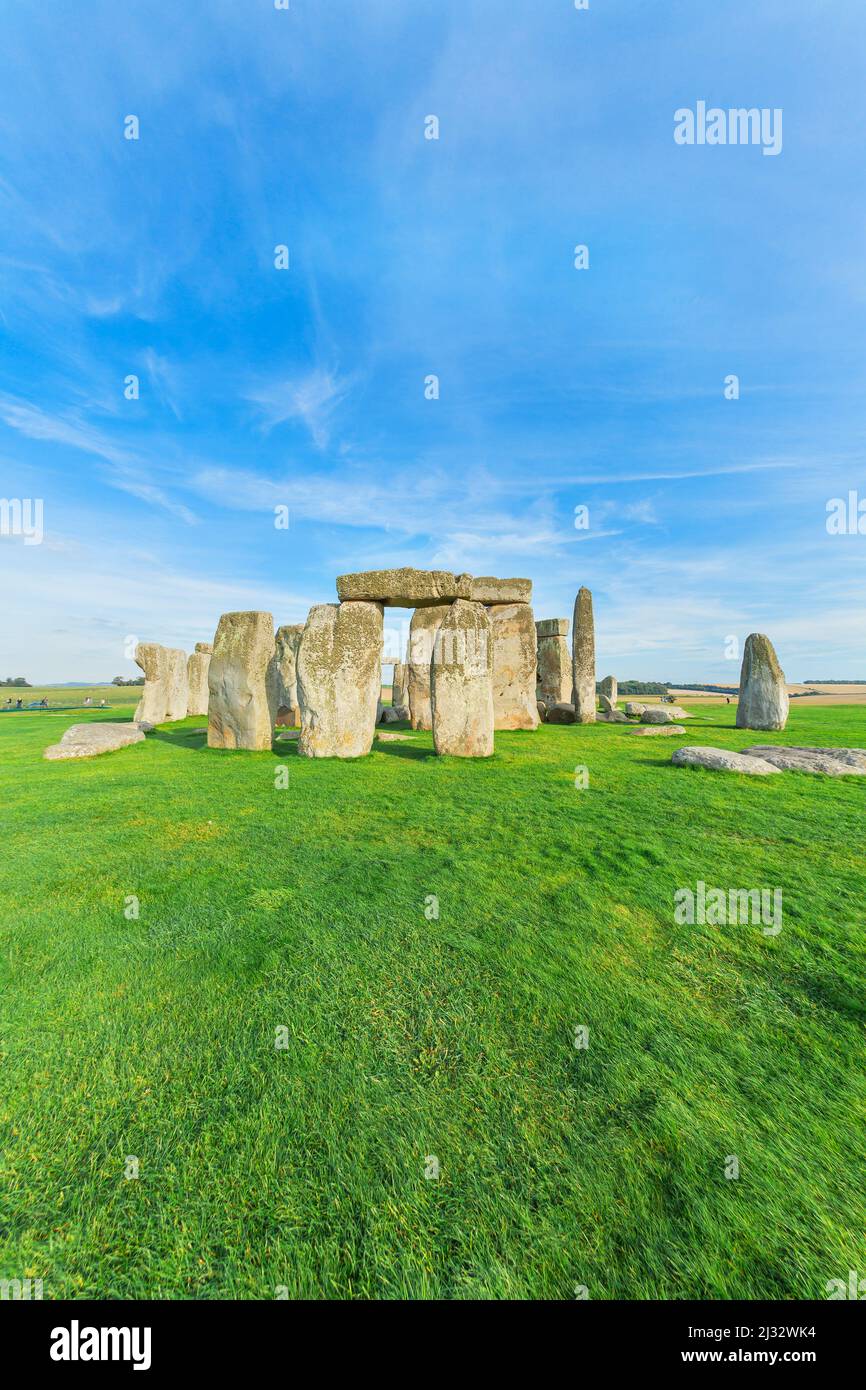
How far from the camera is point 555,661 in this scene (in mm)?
15305

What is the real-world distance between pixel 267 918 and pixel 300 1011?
0.84m

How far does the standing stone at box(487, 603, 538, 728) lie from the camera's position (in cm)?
1180

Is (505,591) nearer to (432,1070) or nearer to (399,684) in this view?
(399,684)

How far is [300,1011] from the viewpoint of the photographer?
79.2 inches

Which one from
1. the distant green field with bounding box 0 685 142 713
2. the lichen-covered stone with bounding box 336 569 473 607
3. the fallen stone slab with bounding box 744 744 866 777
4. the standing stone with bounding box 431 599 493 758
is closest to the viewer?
the fallen stone slab with bounding box 744 744 866 777

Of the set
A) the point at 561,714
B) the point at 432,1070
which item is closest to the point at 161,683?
the point at 561,714

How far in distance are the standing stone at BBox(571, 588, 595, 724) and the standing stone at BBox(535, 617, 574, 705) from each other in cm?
167

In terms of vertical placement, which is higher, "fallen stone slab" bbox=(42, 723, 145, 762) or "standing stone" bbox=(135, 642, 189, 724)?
"standing stone" bbox=(135, 642, 189, 724)

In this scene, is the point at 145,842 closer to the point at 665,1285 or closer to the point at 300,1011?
the point at 300,1011

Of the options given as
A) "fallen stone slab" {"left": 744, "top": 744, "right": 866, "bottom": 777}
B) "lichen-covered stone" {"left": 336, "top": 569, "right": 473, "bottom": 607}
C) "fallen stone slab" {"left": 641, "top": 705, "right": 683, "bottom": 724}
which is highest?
"lichen-covered stone" {"left": 336, "top": 569, "right": 473, "bottom": 607}

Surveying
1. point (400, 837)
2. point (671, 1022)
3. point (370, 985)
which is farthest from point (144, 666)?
point (671, 1022)

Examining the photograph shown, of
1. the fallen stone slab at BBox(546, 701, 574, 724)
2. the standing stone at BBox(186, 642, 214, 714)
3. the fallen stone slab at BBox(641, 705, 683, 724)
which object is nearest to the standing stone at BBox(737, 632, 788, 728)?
the fallen stone slab at BBox(641, 705, 683, 724)

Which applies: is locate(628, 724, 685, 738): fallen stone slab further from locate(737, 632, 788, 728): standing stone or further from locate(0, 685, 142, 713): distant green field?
locate(0, 685, 142, 713): distant green field

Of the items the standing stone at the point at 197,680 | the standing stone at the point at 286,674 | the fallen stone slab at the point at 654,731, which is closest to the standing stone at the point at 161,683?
the standing stone at the point at 197,680
